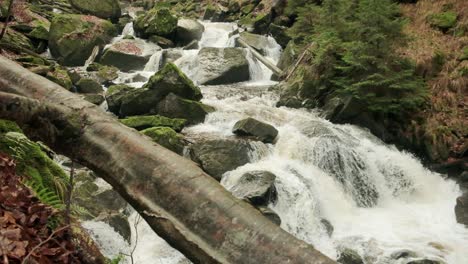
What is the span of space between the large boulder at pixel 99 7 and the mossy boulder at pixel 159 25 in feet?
10.8

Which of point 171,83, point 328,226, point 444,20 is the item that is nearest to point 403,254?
point 328,226

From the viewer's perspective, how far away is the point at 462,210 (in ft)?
30.8

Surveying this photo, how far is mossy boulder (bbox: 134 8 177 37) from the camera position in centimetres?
2131

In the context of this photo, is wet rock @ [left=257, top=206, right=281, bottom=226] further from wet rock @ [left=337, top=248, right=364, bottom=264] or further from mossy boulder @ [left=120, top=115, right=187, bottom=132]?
mossy boulder @ [left=120, top=115, right=187, bottom=132]

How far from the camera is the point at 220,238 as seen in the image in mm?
1550

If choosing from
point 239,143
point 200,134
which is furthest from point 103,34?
point 239,143

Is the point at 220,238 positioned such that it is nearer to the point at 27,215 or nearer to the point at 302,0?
the point at 27,215

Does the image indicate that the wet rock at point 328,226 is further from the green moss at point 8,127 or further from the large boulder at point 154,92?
the green moss at point 8,127

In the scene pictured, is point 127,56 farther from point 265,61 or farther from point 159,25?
point 265,61

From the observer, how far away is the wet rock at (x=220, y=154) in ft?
32.1

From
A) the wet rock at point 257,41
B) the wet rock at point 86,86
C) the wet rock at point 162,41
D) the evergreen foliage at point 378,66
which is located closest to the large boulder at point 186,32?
the wet rock at point 162,41

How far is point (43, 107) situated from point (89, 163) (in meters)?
0.43

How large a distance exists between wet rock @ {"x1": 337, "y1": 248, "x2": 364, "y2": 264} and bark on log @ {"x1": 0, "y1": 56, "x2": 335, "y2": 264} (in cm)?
657

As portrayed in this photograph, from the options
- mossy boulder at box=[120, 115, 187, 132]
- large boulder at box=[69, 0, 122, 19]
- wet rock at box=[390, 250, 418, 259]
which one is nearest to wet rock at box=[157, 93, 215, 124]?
mossy boulder at box=[120, 115, 187, 132]
